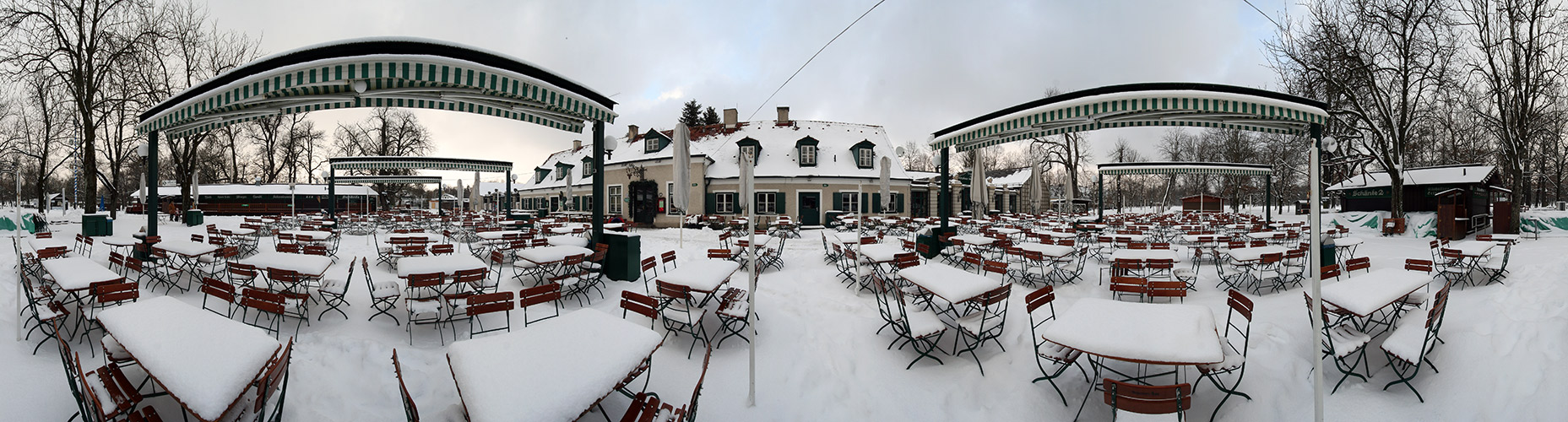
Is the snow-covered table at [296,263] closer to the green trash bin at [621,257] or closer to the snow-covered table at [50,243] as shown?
the green trash bin at [621,257]

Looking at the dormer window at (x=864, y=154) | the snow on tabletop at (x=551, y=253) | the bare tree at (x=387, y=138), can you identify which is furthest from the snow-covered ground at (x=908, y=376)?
the bare tree at (x=387, y=138)

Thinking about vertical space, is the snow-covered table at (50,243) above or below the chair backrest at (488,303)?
above

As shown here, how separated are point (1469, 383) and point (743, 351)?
22.1ft

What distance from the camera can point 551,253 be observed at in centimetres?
774

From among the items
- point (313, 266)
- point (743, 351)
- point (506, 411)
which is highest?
point (313, 266)

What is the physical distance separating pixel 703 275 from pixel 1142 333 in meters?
4.46

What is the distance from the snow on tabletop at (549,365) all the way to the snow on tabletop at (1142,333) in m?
3.40

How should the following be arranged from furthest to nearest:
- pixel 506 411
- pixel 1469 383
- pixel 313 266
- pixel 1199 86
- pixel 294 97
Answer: pixel 294 97 → pixel 1199 86 → pixel 313 266 → pixel 1469 383 → pixel 506 411

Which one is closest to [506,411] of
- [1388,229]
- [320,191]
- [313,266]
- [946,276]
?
[946,276]

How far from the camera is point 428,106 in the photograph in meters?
8.17

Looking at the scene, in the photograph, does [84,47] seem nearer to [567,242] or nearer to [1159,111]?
[567,242]

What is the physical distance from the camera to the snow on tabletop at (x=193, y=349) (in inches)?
118

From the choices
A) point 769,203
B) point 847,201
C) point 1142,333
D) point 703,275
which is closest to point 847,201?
point 847,201

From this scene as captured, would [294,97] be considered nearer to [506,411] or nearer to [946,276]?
[506,411]
